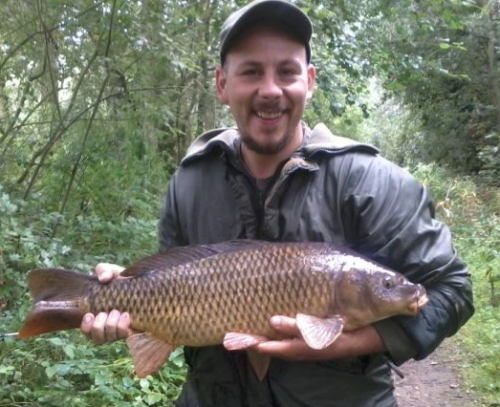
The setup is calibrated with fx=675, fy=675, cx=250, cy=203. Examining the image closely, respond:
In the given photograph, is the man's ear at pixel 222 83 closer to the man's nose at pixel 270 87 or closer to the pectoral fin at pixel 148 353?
the man's nose at pixel 270 87

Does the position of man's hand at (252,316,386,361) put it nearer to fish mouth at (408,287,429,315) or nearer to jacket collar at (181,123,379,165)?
fish mouth at (408,287,429,315)

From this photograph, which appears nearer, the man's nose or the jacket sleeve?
the jacket sleeve

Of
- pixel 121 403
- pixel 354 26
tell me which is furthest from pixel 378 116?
pixel 121 403

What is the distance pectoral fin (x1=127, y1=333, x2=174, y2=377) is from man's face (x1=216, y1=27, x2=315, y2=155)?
71 centimetres

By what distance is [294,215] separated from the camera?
82.6 inches

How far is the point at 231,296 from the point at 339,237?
1.25ft

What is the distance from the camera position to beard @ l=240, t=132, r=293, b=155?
7.25ft

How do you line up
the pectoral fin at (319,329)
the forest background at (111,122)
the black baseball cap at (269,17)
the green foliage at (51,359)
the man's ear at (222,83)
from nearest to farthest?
the pectoral fin at (319,329), the black baseball cap at (269,17), the man's ear at (222,83), the green foliage at (51,359), the forest background at (111,122)

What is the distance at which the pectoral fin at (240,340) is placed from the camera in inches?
76.4

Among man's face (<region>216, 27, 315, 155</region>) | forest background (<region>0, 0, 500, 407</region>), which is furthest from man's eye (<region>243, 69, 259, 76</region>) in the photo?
forest background (<region>0, 0, 500, 407</region>)

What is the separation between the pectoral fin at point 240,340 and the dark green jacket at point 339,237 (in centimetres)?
15

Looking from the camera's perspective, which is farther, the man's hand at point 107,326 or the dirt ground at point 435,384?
the dirt ground at point 435,384

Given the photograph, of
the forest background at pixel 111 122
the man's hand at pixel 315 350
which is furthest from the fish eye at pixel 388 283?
the forest background at pixel 111 122

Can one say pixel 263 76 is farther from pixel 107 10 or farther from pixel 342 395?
pixel 107 10
